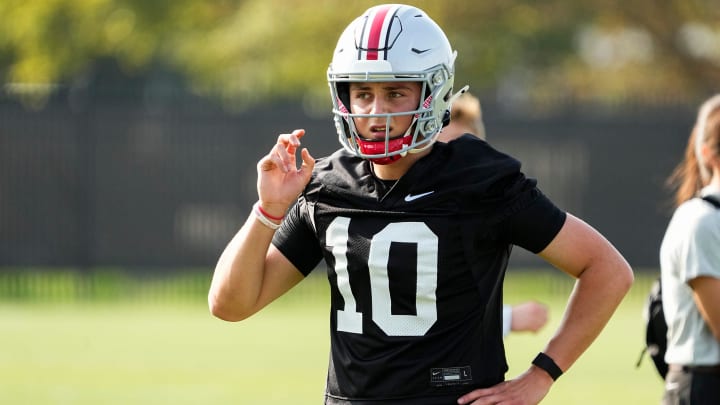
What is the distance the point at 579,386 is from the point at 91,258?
10653mm

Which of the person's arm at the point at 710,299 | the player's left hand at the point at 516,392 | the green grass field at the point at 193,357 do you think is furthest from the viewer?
the green grass field at the point at 193,357

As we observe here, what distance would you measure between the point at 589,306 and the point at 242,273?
3.59ft

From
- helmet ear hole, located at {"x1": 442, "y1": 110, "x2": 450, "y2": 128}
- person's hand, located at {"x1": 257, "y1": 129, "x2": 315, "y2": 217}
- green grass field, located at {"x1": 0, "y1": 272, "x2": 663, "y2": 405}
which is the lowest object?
green grass field, located at {"x1": 0, "y1": 272, "x2": 663, "y2": 405}

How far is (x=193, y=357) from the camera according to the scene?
13000 mm

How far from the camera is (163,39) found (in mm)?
31141

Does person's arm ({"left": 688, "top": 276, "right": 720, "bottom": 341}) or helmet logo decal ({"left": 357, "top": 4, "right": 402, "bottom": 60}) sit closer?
helmet logo decal ({"left": 357, "top": 4, "right": 402, "bottom": 60})

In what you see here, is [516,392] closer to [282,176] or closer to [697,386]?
[282,176]

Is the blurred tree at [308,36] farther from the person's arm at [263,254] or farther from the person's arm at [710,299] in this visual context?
the person's arm at [263,254]

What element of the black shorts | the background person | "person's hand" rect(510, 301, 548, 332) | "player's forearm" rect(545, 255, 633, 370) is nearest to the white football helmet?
"player's forearm" rect(545, 255, 633, 370)

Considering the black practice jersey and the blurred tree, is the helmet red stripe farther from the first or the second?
the blurred tree

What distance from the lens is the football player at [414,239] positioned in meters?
4.27

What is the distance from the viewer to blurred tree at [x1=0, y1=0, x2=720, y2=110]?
2683cm

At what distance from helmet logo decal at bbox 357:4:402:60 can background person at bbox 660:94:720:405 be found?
67.8 inches

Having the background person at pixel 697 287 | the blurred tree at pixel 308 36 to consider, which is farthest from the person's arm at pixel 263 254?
the blurred tree at pixel 308 36
